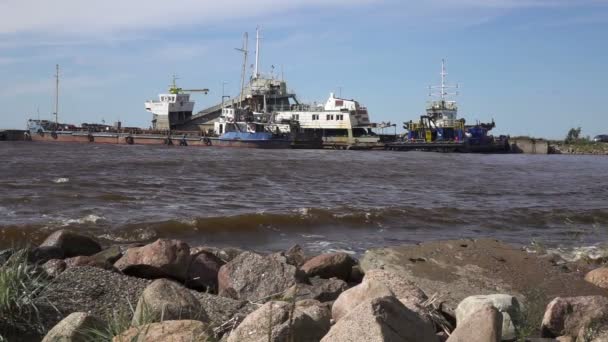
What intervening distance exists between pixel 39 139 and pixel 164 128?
10.5 metres

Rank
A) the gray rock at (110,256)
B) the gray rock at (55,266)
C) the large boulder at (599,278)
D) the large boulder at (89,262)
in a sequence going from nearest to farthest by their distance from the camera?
the gray rock at (55,266)
the large boulder at (89,262)
the gray rock at (110,256)
the large boulder at (599,278)

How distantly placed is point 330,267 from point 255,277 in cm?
102

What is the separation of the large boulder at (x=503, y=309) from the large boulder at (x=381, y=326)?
877mm

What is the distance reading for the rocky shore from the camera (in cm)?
296

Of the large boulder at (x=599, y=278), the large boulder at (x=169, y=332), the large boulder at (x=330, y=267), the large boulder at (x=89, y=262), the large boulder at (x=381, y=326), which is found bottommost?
the large boulder at (x=599, y=278)

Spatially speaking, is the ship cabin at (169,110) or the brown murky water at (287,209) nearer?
the brown murky water at (287,209)

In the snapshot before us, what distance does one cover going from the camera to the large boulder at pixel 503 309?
3674 mm

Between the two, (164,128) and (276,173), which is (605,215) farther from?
(164,128)

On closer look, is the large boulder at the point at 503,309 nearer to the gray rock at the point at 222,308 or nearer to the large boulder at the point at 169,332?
the gray rock at the point at 222,308

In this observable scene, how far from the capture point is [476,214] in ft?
42.2

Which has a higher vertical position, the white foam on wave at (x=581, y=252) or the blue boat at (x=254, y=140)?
the blue boat at (x=254, y=140)

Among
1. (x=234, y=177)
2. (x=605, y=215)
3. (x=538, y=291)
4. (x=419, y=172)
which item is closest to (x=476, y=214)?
(x=605, y=215)

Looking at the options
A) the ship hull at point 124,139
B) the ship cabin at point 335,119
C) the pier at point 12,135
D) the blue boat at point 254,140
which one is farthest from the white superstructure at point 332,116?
the pier at point 12,135

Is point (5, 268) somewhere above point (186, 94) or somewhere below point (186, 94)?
below
